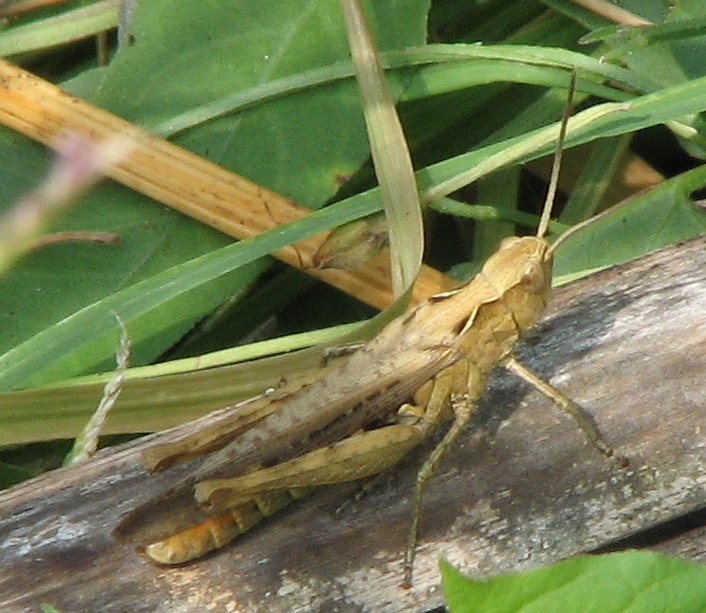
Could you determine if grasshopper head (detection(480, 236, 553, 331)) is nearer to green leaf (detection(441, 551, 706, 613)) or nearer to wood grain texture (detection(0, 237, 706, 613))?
wood grain texture (detection(0, 237, 706, 613))

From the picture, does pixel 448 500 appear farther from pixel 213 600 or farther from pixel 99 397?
pixel 99 397

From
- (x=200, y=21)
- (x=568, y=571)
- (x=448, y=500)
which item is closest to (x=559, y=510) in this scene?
(x=448, y=500)

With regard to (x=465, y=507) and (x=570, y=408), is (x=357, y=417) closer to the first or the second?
(x=465, y=507)

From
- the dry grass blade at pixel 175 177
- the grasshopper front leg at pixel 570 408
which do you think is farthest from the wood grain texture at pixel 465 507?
the dry grass blade at pixel 175 177

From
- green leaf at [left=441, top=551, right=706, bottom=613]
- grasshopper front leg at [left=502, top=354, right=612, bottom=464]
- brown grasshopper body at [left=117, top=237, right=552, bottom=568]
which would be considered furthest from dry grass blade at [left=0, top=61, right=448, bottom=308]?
green leaf at [left=441, top=551, right=706, bottom=613]

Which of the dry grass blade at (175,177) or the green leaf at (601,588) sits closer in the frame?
the green leaf at (601,588)

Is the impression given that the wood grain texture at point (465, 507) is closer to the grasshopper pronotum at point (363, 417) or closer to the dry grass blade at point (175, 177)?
the grasshopper pronotum at point (363, 417)

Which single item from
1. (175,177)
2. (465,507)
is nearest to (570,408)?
(465,507)
